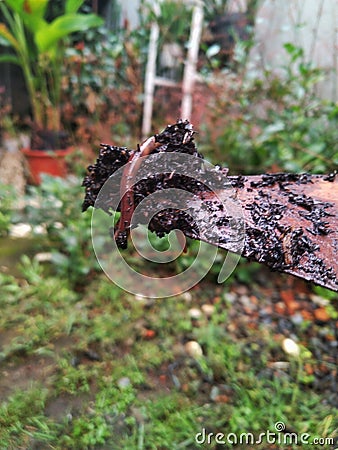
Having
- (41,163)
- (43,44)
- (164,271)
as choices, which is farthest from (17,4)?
(164,271)

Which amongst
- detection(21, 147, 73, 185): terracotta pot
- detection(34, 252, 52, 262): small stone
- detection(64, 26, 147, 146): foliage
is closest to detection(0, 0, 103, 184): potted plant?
detection(21, 147, 73, 185): terracotta pot

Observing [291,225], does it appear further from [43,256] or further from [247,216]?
[43,256]

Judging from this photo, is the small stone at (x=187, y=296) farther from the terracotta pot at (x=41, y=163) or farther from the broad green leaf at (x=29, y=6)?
the broad green leaf at (x=29, y=6)

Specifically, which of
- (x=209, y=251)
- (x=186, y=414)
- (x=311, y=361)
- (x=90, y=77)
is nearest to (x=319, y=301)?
(x=311, y=361)

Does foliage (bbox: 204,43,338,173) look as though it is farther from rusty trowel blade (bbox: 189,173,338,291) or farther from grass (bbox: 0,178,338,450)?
rusty trowel blade (bbox: 189,173,338,291)

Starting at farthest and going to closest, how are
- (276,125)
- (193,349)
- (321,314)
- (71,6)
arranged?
1. (71,6)
2. (276,125)
3. (321,314)
4. (193,349)

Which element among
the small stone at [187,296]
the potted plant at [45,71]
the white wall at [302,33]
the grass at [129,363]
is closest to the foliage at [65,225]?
the grass at [129,363]
